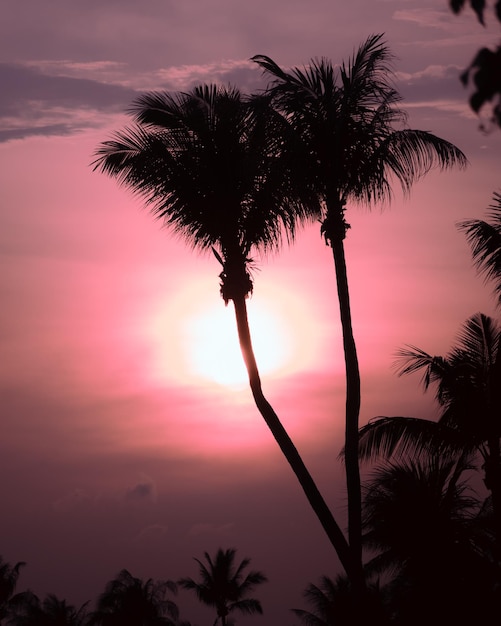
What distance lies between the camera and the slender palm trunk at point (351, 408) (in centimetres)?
1956

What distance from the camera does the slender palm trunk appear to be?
19.6 meters

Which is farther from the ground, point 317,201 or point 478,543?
point 317,201

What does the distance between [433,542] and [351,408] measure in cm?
342

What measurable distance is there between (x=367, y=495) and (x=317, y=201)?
271 inches

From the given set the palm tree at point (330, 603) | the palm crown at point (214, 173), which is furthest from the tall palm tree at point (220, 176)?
the palm tree at point (330, 603)

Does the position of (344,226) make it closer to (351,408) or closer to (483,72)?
(351,408)

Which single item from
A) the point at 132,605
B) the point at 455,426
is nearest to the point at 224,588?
the point at 132,605

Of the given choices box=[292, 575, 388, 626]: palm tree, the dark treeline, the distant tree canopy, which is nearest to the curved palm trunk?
the dark treeline

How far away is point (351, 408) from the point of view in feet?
67.0

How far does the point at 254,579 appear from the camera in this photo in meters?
81.0

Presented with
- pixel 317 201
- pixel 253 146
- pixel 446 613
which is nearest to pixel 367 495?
pixel 446 613

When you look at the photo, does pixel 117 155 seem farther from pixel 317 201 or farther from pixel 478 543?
pixel 478 543

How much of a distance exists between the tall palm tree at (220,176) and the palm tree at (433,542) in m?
3.43

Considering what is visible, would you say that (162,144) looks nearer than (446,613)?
No
